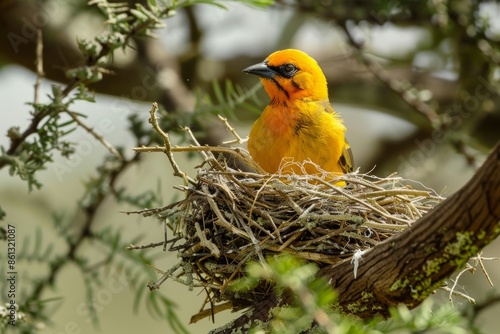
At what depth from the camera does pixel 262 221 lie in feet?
12.2

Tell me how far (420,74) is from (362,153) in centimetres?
102

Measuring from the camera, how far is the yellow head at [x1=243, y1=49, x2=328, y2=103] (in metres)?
4.87

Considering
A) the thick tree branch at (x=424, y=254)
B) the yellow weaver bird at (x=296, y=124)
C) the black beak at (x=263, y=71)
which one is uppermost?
the black beak at (x=263, y=71)

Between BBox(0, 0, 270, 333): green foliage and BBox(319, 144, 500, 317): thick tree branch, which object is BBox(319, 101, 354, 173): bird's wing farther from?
BBox(319, 144, 500, 317): thick tree branch

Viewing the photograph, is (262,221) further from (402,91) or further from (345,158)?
(402,91)

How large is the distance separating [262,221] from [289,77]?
143cm

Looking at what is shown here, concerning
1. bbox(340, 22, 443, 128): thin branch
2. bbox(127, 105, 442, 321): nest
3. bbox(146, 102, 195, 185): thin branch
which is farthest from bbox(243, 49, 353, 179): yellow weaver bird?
bbox(340, 22, 443, 128): thin branch

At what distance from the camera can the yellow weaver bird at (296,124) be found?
4.50 metres

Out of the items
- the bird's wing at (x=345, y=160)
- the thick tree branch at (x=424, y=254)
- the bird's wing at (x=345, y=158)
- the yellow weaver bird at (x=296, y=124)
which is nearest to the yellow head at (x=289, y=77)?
the yellow weaver bird at (x=296, y=124)

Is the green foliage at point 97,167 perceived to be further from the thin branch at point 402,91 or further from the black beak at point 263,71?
the thin branch at point 402,91

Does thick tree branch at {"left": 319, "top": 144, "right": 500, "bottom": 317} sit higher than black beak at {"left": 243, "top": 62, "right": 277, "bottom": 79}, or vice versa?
black beak at {"left": 243, "top": 62, "right": 277, "bottom": 79}

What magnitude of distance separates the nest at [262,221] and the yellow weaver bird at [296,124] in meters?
0.39

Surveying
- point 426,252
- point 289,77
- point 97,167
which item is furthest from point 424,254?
point 97,167

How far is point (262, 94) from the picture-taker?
24.7ft
